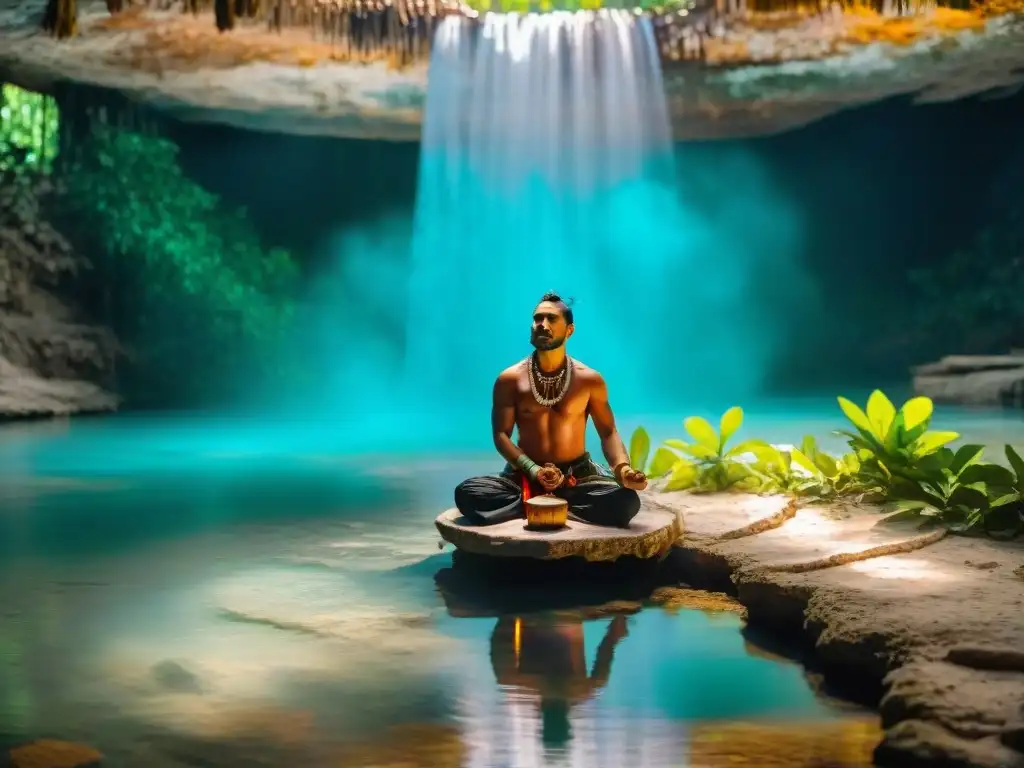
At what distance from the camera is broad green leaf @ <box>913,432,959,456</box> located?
5.95 meters

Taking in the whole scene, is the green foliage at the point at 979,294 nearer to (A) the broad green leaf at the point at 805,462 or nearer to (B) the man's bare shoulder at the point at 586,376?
(A) the broad green leaf at the point at 805,462

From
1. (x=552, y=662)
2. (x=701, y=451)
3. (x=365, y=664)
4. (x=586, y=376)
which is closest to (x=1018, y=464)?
(x=701, y=451)

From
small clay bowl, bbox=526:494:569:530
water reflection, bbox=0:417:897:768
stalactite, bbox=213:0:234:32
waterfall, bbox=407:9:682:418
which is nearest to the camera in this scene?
water reflection, bbox=0:417:897:768

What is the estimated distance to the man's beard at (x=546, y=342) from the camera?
5.13 meters

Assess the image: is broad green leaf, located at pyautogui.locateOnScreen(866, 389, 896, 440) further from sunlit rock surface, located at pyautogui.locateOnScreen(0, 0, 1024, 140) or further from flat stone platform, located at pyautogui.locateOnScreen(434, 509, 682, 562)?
sunlit rock surface, located at pyautogui.locateOnScreen(0, 0, 1024, 140)

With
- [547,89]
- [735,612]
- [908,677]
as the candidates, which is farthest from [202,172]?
[908,677]

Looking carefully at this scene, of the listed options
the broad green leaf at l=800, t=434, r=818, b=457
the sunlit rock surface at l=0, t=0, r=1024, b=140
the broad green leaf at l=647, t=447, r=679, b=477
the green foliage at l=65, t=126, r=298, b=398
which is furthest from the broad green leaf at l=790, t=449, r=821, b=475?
the green foliage at l=65, t=126, r=298, b=398

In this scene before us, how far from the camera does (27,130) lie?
17141 millimetres

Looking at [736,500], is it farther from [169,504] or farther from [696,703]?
[169,504]

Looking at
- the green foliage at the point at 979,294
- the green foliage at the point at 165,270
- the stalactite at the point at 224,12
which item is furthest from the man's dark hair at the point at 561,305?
the green foliage at the point at 979,294

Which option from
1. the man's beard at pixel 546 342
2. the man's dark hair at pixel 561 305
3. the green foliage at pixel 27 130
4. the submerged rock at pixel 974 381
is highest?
the green foliage at pixel 27 130

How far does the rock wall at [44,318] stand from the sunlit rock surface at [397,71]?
208 cm

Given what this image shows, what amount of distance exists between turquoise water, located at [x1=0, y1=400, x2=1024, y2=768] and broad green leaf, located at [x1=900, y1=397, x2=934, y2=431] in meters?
2.11

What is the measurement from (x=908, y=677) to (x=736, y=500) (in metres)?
2.98
